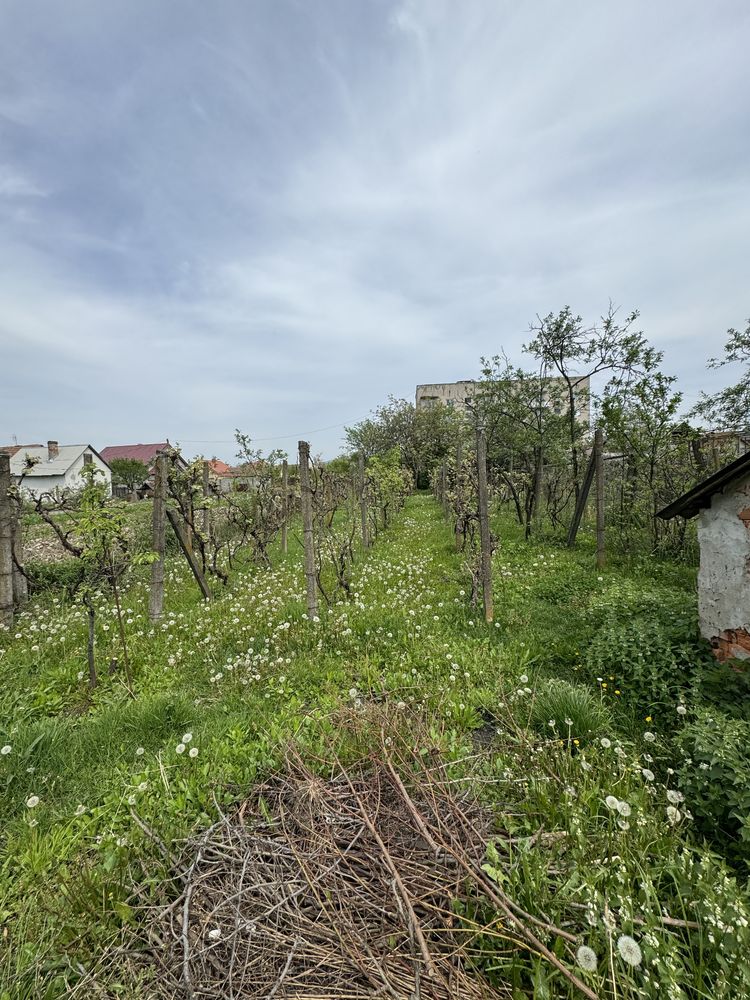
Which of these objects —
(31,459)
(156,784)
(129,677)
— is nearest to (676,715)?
(156,784)

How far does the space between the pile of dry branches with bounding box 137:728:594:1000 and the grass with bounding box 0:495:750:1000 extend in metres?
0.12

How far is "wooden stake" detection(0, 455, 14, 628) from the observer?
5555mm

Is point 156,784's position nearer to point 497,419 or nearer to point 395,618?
point 395,618

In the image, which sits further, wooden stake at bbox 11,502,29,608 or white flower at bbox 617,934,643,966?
wooden stake at bbox 11,502,29,608

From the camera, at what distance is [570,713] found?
3.07m

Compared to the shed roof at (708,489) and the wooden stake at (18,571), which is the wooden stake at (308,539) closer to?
the shed roof at (708,489)

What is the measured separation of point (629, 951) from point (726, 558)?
335cm

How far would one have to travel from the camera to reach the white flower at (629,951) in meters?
1.43

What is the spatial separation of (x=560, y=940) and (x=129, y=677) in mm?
4089

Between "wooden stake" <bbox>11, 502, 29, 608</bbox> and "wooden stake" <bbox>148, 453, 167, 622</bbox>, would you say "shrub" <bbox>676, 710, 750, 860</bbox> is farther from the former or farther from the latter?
"wooden stake" <bbox>11, 502, 29, 608</bbox>

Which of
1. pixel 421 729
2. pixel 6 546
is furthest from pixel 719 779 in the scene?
pixel 6 546

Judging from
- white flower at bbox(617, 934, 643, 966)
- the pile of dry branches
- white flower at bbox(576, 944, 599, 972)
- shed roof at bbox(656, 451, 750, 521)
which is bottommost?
the pile of dry branches

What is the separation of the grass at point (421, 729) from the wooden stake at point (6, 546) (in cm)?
46

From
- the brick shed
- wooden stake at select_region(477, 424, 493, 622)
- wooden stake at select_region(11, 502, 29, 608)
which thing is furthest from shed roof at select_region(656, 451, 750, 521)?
wooden stake at select_region(11, 502, 29, 608)
